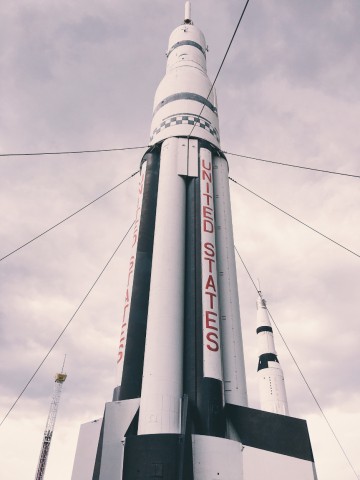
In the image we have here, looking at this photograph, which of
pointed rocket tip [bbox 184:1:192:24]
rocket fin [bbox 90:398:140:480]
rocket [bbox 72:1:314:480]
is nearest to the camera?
rocket fin [bbox 90:398:140:480]

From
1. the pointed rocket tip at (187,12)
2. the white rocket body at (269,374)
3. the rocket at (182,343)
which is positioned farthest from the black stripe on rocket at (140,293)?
the white rocket body at (269,374)

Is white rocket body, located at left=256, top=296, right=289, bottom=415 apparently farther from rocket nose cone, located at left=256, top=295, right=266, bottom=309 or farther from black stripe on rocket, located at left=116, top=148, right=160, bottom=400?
black stripe on rocket, located at left=116, top=148, right=160, bottom=400

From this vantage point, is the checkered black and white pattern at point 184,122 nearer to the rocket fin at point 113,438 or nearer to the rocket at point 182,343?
the rocket at point 182,343

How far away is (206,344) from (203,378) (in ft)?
2.85

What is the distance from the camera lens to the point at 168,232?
11992mm

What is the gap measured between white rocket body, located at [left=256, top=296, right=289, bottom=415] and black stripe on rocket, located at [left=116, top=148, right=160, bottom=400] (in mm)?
15014

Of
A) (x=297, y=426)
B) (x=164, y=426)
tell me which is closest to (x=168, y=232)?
(x=164, y=426)

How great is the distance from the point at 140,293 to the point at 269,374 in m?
15.3

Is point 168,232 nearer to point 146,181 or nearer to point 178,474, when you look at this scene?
point 146,181

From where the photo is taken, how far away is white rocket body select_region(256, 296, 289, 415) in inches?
907

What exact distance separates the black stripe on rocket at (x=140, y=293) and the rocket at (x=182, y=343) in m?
0.03

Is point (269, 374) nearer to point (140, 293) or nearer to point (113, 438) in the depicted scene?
point (140, 293)

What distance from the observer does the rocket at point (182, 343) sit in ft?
28.0

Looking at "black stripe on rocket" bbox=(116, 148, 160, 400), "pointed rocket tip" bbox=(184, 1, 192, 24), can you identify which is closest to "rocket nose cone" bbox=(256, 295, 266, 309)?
"black stripe on rocket" bbox=(116, 148, 160, 400)
